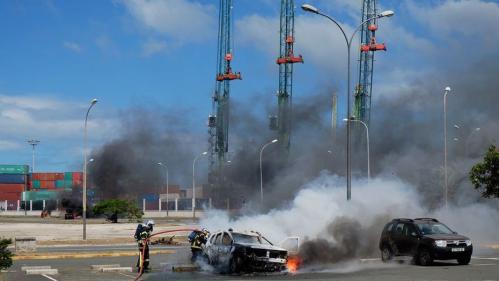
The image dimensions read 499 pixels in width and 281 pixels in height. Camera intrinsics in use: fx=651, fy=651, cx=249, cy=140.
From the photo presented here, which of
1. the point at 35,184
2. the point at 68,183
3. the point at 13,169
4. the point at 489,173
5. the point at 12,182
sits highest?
the point at 13,169

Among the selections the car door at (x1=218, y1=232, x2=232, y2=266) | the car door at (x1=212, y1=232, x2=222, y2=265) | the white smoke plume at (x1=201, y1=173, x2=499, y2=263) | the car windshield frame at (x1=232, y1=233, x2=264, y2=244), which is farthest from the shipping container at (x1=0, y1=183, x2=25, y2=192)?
the car windshield frame at (x1=232, y1=233, x2=264, y2=244)

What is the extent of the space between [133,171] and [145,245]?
92.7m

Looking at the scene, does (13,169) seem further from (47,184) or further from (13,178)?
(47,184)

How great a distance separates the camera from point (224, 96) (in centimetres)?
12625

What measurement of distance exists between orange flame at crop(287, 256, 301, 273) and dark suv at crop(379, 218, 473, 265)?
3727 millimetres

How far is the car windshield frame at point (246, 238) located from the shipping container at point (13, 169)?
12946 cm

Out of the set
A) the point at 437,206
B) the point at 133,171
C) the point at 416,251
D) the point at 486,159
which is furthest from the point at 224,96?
the point at 416,251

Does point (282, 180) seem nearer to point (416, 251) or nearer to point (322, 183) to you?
point (322, 183)

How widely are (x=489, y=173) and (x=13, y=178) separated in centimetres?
12580

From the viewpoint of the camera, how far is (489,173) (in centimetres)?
3269

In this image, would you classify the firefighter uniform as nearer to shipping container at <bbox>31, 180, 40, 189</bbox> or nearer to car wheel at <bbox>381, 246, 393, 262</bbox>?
car wheel at <bbox>381, 246, 393, 262</bbox>

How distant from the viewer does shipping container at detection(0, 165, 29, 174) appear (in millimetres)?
140625

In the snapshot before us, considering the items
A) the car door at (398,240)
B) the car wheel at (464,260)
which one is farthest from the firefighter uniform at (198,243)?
the car wheel at (464,260)

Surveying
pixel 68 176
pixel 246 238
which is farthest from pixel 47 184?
pixel 246 238
